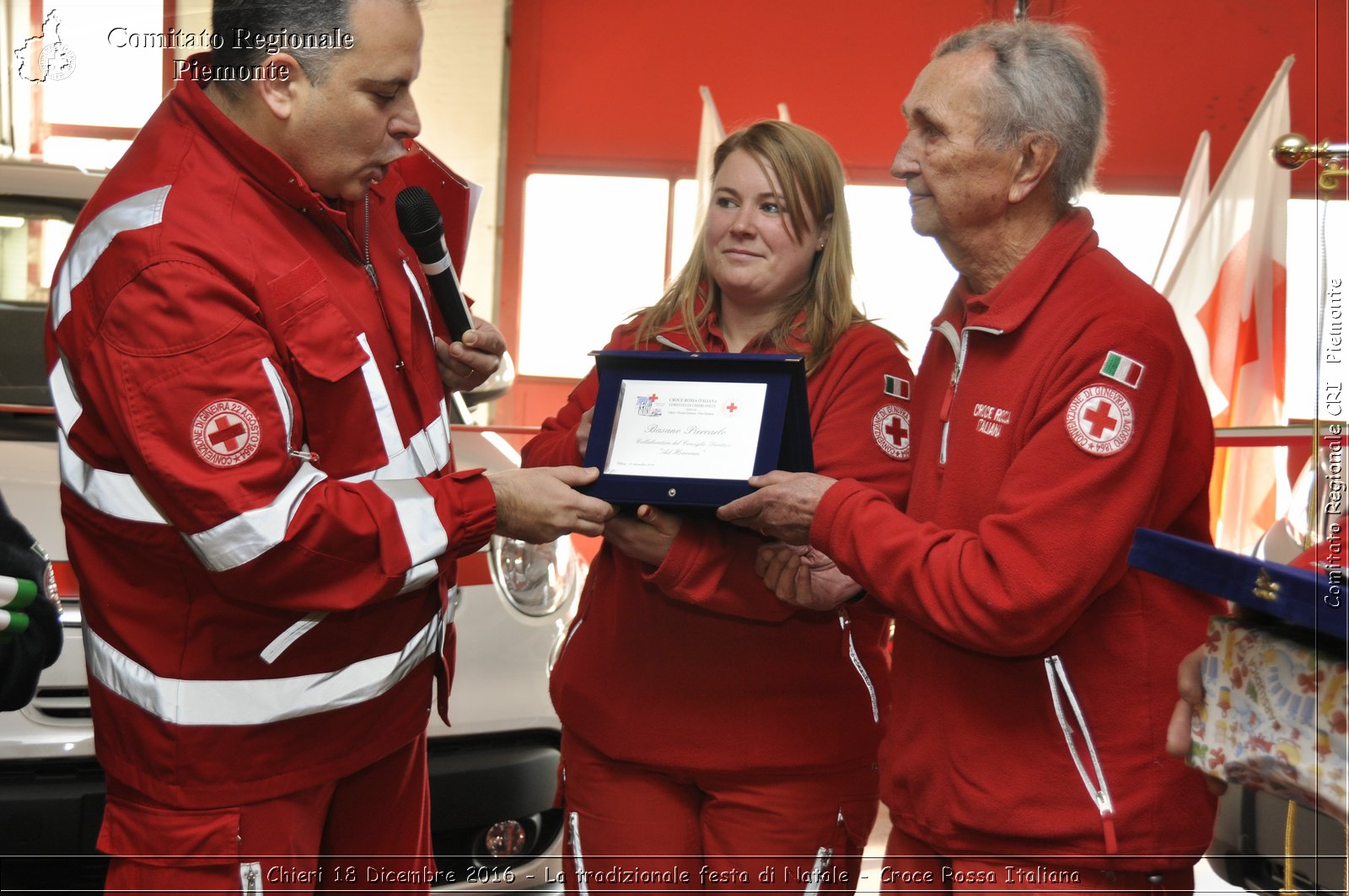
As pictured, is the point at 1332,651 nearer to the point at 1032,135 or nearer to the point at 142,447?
the point at 1032,135

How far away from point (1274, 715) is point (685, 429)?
0.86 meters

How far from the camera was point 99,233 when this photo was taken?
146 centimetres

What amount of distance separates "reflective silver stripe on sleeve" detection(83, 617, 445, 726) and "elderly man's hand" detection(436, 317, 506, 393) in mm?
475

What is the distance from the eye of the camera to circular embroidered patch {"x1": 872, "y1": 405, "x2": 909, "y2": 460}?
6.02 ft

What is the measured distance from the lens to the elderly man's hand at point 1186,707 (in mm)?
1302

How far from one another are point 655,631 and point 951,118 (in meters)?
0.85

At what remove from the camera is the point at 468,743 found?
2.42 metres

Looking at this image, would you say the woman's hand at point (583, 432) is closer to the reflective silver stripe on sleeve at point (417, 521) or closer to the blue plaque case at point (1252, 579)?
the reflective silver stripe on sleeve at point (417, 521)

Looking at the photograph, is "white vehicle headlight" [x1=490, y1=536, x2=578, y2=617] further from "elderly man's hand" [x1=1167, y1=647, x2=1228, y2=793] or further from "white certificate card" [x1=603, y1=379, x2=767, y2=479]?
"elderly man's hand" [x1=1167, y1=647, x2=1228, y2=793]

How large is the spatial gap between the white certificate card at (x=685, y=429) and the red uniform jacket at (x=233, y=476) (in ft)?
0.83

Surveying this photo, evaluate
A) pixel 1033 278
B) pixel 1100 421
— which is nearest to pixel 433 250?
pixel 1033 278

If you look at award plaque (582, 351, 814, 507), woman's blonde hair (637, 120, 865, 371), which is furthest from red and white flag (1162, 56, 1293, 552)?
award plaque (582, 351, 814, 507)

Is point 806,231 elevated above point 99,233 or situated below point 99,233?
above

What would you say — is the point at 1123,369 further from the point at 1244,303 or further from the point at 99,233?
the point at 1244,303
